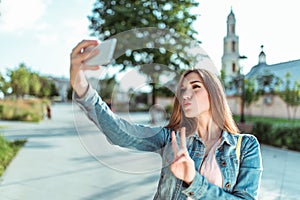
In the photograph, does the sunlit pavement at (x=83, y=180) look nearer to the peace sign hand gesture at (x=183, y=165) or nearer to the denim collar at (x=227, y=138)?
the denim collar at (x=227, y=138)

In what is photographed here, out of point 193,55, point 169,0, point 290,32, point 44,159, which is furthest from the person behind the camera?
point 44,159

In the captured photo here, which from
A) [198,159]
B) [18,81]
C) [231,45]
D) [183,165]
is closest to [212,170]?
[198,159]

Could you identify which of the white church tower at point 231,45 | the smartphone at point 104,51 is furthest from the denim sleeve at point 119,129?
the white church tower at point 231,45

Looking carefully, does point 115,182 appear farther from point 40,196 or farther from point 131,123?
point 131,123

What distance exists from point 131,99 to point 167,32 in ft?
0.65

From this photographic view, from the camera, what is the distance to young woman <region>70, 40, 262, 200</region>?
65cm

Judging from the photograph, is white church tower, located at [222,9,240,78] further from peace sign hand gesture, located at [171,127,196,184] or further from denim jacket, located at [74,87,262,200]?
peace sign hand gesture, located at [171,127,196,184]

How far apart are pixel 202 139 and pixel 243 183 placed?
14 centimetres

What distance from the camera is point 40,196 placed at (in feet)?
9.91

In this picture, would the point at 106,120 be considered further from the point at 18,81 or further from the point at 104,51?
the point at 18,81

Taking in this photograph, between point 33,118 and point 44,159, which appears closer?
point 44,159

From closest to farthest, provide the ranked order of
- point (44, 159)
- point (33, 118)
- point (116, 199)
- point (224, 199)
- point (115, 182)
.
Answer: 1. point (224, 199)
2. point (116, 199)
3. point (115, 182)
4. point (44, 159)
5. point (33, 118)

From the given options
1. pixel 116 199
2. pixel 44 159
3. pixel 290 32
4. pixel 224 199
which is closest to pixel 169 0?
pixel 290 32

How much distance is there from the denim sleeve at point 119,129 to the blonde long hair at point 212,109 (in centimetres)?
5
